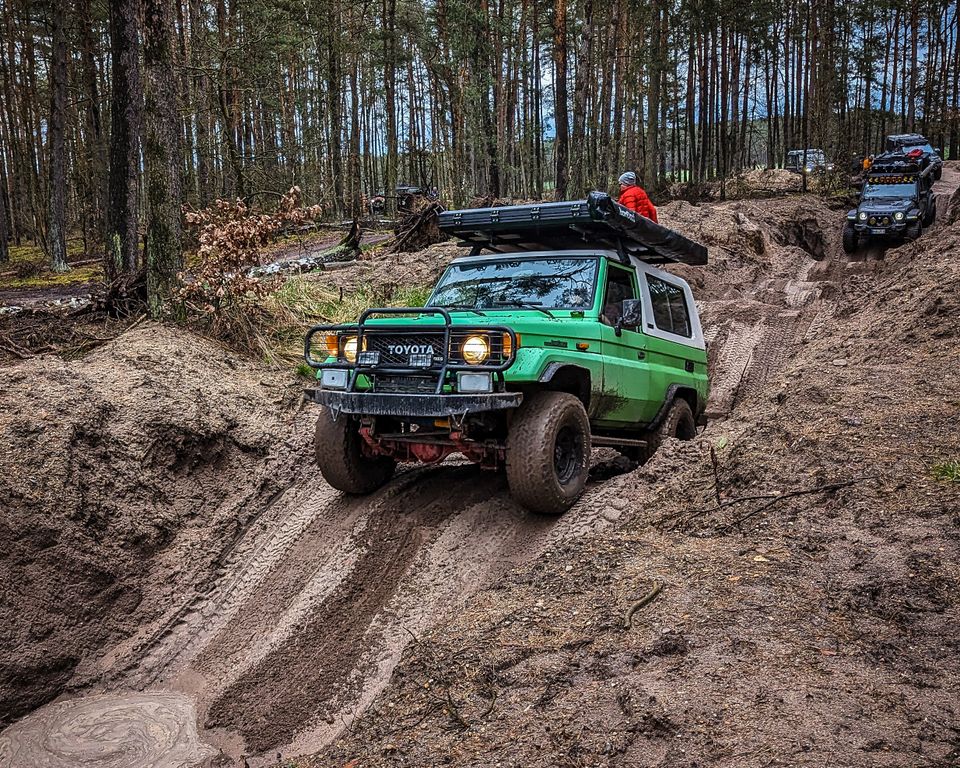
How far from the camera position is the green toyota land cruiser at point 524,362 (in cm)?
531

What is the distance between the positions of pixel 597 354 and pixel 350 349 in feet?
6.47

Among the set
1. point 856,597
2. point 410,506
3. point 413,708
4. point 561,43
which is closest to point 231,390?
point 410,506

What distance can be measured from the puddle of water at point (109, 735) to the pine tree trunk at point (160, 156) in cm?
502

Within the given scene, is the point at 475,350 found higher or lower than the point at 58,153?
lower

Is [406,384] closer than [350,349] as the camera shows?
Yes

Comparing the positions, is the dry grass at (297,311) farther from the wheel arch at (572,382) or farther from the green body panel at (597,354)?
the wheel arch at (572,382)

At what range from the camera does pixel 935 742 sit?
265 cm

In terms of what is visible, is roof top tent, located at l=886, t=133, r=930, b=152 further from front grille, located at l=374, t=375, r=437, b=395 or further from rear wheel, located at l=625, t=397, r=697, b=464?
front grille, located at l=374, t=375, r=437, b=395

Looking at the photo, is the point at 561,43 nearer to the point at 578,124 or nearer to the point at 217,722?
the point at 578,124

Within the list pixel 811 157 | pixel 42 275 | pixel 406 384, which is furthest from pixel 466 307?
pixel 811 157

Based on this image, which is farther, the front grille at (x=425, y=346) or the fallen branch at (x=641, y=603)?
the front grille at (x=425, y=346)

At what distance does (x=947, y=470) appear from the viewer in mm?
4672

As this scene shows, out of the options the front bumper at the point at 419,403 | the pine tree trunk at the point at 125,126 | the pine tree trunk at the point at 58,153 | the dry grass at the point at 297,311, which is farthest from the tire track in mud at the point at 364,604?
the pine tree trunk at the point at 58,153

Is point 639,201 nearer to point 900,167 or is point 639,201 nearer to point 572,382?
point 572,382
